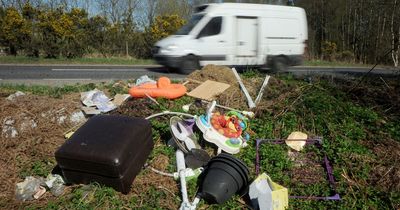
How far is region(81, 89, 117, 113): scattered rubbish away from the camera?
602 cm

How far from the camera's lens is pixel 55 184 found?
433cm

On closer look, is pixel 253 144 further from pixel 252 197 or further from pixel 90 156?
pixel 90 156

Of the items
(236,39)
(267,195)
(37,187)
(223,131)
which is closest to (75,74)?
(236,39)

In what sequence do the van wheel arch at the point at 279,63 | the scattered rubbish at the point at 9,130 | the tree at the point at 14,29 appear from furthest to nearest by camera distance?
the tree at the point at 14,29
the van wheel arch at the point at 279,63
the scattered rubbish at the point at 9,130

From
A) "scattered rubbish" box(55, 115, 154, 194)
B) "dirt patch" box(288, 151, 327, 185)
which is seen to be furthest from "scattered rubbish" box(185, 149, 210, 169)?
"dirt patch" box(288, 151, 327, 185)

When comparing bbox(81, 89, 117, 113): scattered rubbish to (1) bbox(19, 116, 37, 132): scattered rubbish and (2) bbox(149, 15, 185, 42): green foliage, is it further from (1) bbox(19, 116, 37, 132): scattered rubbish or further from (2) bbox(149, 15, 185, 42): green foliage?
(2) bbox(149, 15, 185, 42): green foliage

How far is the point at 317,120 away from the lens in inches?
209

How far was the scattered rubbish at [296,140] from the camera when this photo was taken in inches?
195

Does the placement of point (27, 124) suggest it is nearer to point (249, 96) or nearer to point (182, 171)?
point (182, 171)

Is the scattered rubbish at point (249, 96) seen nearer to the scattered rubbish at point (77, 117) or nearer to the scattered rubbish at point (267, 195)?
the scattered rubbish at point (267, 195)

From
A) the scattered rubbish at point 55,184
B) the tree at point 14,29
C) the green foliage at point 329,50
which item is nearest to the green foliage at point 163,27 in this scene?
the tree at point 14,29

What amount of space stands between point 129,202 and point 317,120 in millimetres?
2972

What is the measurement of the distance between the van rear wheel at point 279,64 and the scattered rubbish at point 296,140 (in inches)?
336

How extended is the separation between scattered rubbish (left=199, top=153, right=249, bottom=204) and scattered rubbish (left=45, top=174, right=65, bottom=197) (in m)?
1.69
